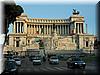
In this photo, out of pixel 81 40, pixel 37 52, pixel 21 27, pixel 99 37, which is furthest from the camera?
pixel 21 27

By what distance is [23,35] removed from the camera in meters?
102

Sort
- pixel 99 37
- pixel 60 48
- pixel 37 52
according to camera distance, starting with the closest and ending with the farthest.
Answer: pixel 99 37, pixel 37 52, pixel 60 48

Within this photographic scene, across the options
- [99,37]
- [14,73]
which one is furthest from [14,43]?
[99,37]

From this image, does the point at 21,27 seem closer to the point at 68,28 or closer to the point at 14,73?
the point at 68,28

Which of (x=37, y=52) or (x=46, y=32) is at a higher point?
(x=46, y=32)

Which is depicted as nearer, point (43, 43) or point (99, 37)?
point (99, 37)

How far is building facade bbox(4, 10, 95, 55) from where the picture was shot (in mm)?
89062

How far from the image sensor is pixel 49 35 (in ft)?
331

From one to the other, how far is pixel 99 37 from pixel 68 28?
10578 centimetres

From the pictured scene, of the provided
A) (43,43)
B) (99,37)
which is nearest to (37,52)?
(43,43)

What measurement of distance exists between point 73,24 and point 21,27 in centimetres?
2006

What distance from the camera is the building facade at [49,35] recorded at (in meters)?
89.1

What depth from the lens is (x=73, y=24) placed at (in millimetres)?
110375

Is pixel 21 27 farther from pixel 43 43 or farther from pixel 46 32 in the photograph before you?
pixel 43 43
